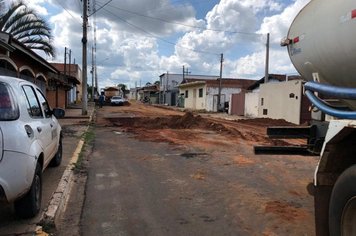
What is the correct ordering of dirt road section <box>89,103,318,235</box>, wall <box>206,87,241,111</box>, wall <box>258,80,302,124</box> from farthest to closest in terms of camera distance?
wall <box>206,87,241,111</box> → wall <box>258,80,302,124</box> → dirt road section <box>89,103,318,235</box>

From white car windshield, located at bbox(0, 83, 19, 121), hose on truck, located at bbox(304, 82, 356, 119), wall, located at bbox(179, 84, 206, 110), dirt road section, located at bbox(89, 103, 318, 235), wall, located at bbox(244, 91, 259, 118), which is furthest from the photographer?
wall, located at bbox(179, 84, 206, 110)

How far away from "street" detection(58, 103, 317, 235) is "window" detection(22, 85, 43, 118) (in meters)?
1.62

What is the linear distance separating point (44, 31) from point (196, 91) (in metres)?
38.9

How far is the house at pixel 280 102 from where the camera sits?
27500mm

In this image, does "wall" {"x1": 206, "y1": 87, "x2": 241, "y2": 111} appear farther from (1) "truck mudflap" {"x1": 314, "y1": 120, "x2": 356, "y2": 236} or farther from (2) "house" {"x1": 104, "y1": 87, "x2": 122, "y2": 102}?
(1) "truck mudflap" {"x1": 314, "y1": 120, "x2": 356, "y2": 236}

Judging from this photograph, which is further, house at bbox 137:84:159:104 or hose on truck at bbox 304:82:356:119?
house at bbox 137:84:159:104

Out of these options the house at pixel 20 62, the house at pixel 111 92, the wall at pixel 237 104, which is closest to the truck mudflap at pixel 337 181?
the house at pixel 20 62

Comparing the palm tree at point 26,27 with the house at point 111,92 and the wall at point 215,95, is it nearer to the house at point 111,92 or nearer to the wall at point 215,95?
the wall at point 215,95

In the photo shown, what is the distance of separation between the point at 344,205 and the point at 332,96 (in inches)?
52.3

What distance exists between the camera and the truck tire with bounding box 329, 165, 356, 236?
3.68 meters

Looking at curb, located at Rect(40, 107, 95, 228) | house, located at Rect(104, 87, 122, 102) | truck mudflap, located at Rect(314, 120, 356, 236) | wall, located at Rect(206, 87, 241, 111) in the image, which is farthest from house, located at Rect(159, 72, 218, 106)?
truck mudflap, located at Rect(314, 120, 356, 236)

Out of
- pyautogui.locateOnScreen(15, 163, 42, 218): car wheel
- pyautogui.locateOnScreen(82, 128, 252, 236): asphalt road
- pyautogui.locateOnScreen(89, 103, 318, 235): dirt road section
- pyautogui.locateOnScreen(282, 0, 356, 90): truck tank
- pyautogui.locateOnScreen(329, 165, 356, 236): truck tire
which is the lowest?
pyautogui.locateOnScreen(82, 128, 252, 236): asphalt road

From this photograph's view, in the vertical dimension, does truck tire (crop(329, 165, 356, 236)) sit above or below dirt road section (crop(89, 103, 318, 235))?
above

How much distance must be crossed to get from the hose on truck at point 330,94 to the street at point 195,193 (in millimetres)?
1628
